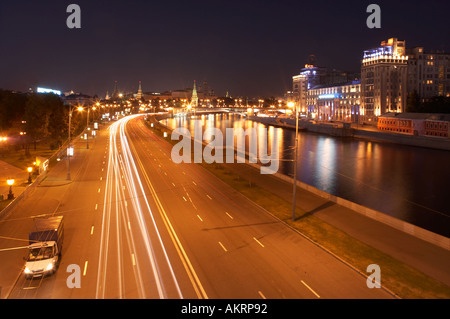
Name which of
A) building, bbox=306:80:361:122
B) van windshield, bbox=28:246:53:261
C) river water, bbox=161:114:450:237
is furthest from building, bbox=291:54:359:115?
van windshield, bbox=28:246:53:261

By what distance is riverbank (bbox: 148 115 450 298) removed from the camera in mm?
12406

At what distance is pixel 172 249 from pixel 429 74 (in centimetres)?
10632

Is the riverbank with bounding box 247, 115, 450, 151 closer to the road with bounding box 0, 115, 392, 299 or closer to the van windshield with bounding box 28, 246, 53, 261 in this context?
the road with bounding box 0, 115, 392, 299

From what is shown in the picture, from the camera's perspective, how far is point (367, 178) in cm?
3778

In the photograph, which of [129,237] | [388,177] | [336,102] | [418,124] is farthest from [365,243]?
[336,102]

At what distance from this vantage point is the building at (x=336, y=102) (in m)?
113

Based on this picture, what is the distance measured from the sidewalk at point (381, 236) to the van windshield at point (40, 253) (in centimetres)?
1268

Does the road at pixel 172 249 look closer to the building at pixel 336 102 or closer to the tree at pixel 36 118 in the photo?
the tree at pixel 36 118

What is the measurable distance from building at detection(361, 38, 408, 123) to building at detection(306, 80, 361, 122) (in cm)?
1076

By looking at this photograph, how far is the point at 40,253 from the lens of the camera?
12.5m
